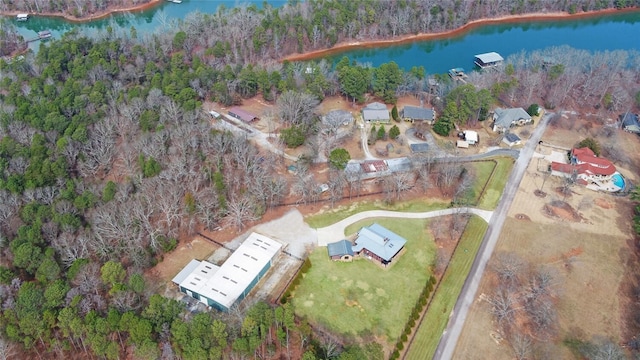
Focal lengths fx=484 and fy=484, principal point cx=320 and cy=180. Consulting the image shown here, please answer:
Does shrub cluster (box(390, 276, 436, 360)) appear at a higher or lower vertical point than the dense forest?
lower

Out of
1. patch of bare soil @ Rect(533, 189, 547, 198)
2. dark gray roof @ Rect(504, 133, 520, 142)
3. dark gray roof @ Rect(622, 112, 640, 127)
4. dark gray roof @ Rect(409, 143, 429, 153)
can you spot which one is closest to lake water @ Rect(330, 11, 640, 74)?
dark gray roof @ Rect(504, 133, 520, 142)

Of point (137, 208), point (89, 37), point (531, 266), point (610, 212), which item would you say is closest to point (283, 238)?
point (137, 208)

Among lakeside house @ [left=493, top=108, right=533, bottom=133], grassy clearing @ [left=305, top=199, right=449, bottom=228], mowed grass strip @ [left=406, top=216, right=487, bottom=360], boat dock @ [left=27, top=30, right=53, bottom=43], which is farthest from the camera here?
boat dock @ [left=27, top=30, right=53, bottom=43]

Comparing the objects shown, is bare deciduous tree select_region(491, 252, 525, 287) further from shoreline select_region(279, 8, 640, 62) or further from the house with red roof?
shoreline select_region(279, 8, 640, 62)

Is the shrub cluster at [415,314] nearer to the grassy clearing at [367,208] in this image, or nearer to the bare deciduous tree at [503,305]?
the bare deciduous tree at [503,305]

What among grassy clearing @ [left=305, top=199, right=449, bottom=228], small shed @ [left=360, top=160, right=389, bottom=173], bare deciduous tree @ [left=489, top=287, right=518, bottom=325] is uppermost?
small shed @ [left=360, top=160, right=389, bottom=173]

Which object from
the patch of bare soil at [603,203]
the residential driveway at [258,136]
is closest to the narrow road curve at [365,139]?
the residential driveway at [258,136]

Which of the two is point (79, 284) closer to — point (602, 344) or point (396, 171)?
point (396, 171)

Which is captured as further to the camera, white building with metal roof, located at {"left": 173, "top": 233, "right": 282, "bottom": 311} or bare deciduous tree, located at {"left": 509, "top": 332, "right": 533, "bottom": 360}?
white building with metal roof, located at {"left": 173, "top": 233, "right": 282, "bottom": 311}

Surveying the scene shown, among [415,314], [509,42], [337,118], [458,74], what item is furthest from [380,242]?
[509,42]
